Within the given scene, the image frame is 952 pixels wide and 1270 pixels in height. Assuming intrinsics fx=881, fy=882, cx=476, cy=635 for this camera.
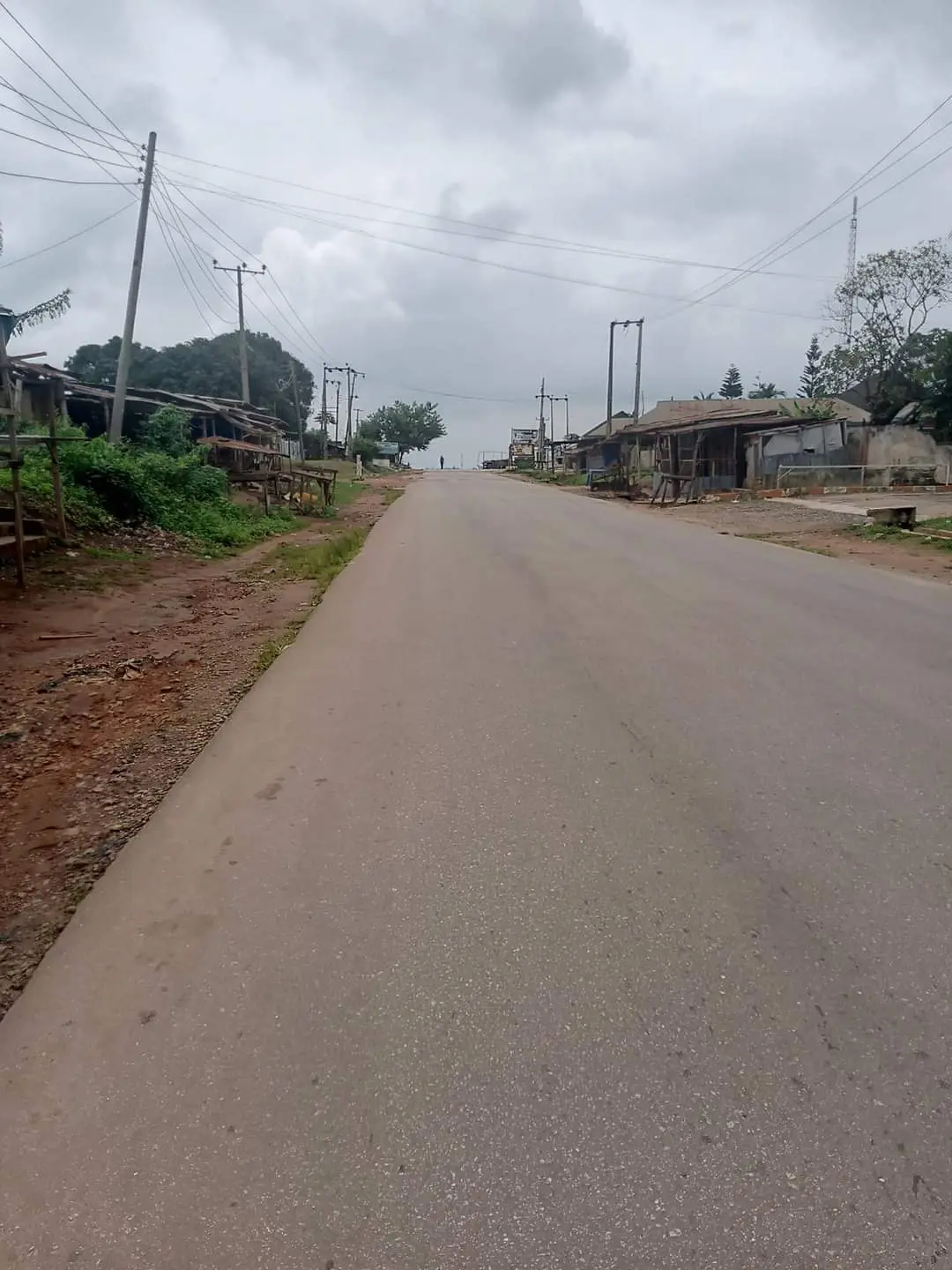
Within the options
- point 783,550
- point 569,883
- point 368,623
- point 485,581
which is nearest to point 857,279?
point 783,550

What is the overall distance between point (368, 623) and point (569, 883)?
538 cm

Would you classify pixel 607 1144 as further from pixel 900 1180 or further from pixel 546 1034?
pixel 900 1180

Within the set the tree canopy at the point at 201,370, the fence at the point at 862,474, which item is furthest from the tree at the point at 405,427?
the fence at the point at 862,474

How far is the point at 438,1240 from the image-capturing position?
1950 mm

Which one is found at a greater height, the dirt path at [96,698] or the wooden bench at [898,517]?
the wooden bench at [898,517]

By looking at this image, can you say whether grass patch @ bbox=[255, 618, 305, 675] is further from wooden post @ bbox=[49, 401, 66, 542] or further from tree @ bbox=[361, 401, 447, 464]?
tree @ bbox=[361, 401, 447, 464]

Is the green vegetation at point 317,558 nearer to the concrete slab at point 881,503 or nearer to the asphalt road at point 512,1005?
the asphalt road at point 512,1005

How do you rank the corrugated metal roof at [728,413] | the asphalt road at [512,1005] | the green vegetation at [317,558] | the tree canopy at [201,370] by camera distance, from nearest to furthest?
the asphalt road at [512,1005] → the green vegetation at [317,558] → the corrugated metal roof at [728,413] → the tree canopy at [201,370]

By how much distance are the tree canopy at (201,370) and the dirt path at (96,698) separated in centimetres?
5144

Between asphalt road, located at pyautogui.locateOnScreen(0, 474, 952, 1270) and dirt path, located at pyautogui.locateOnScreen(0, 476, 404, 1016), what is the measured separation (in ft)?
0.90

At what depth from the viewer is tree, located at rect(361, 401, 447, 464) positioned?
11394 centimetres

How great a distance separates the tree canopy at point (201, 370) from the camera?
6331 cm

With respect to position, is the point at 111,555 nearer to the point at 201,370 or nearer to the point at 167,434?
the point at 167,434

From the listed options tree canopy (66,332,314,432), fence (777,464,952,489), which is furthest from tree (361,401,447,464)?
fence (777,464,952,489)
